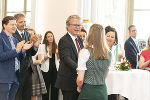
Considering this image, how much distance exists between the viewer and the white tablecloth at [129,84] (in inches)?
183

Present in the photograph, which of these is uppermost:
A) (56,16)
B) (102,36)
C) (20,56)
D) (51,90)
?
(56,16)

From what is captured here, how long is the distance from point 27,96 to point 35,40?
1.29 meters

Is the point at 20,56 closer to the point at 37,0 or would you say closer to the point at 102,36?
the point at 102,36

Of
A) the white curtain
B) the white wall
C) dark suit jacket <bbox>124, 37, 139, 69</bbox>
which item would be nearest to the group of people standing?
dark suit jacket <bbox>124, 37, 139, 69</bbox>

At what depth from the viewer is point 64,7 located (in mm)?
7801

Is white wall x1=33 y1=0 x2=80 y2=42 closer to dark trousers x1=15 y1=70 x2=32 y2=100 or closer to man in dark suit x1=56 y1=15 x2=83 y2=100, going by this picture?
dark trousers x1=15 y1=70 x2=32 y2=100

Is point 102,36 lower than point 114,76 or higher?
higher

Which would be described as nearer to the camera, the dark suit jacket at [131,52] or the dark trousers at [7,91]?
the dark trousers at [7,91]

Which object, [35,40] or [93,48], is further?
[35,40]

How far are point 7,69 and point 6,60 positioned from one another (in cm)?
12

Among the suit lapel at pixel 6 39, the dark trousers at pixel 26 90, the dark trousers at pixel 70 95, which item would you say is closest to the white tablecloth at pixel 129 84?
the dark trousers at pixel 70 95

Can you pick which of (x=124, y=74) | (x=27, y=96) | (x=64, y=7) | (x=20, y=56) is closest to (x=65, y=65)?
(x=20, y=56)

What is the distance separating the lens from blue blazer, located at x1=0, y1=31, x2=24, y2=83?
395cm

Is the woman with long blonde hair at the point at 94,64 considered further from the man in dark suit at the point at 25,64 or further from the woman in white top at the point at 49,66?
the woman in white top at the point at 49,66
